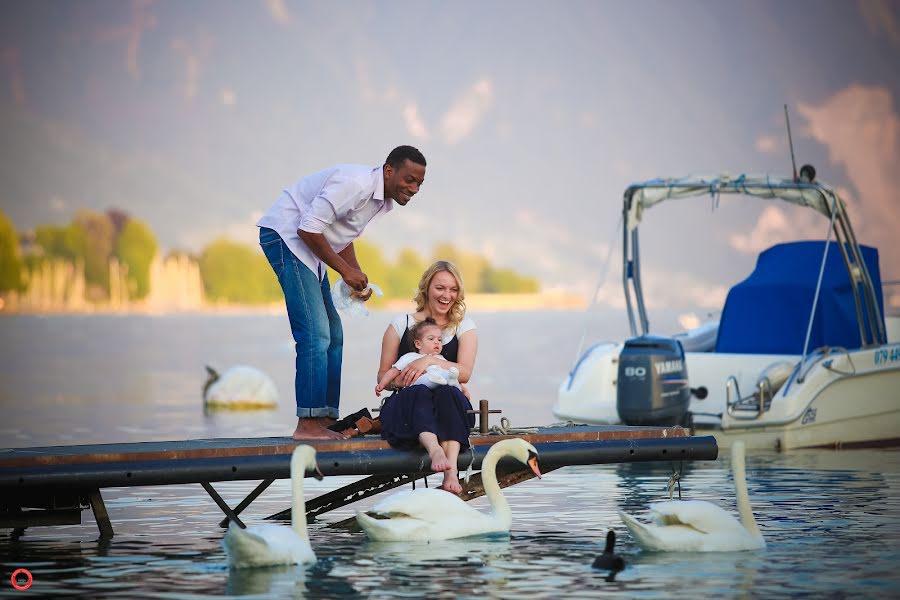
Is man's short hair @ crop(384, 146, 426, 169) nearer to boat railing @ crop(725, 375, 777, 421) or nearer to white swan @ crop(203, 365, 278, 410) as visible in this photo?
boat railing @ crop(725, 375, 777, 421)

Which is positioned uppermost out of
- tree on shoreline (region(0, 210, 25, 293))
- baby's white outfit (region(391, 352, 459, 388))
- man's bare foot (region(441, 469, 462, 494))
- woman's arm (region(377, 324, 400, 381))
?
tree on shoreline (region(0, 210, 25, 293))

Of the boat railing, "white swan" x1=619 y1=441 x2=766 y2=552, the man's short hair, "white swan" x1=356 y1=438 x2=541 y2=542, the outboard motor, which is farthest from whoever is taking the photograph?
the boat railing

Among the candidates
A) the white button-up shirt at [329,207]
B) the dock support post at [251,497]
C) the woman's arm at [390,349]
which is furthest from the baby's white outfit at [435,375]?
the dock support post at [251,497]

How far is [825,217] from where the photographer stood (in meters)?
18.9

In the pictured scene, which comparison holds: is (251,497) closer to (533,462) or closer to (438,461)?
(438,461)

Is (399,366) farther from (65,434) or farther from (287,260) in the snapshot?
(65,434)

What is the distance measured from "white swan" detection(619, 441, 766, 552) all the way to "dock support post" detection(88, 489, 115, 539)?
3.37 meters

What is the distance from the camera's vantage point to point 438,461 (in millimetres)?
9820

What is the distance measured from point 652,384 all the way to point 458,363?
22.5 feet

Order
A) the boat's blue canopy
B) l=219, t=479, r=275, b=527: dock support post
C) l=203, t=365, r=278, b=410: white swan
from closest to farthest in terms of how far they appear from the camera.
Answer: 1. l=219, t=479, r=275, b=527: dock support post
2. the boat's blue canopy
3. l=203, t=365, r=278, b=410: white swan

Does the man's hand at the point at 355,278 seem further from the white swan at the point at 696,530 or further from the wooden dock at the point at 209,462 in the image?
the white swan at the point at 696,530

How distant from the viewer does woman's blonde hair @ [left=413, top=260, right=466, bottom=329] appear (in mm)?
10383
